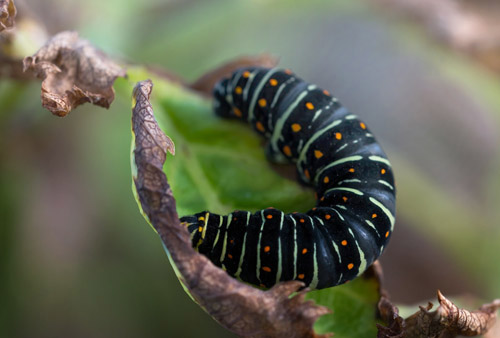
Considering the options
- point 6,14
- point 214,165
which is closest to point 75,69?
point 6,14

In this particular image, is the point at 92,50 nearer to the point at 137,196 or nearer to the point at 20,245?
the point at 137,196

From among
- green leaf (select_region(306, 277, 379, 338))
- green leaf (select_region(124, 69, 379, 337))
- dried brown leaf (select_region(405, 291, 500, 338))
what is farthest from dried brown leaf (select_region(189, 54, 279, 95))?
dried brown leaf (select_region(405, 291, 500, 338))

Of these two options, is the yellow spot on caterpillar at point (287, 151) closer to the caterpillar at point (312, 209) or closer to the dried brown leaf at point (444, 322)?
the caterpillar at point (312, 209)

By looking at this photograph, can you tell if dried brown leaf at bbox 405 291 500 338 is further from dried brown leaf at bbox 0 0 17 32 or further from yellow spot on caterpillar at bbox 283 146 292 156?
dried brown leaf at bbox 0 0 17 32

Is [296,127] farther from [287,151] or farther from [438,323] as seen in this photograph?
[438,323]

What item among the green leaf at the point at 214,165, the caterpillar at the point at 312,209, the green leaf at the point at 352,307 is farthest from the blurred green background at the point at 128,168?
the green leaf at the point at 352,307
